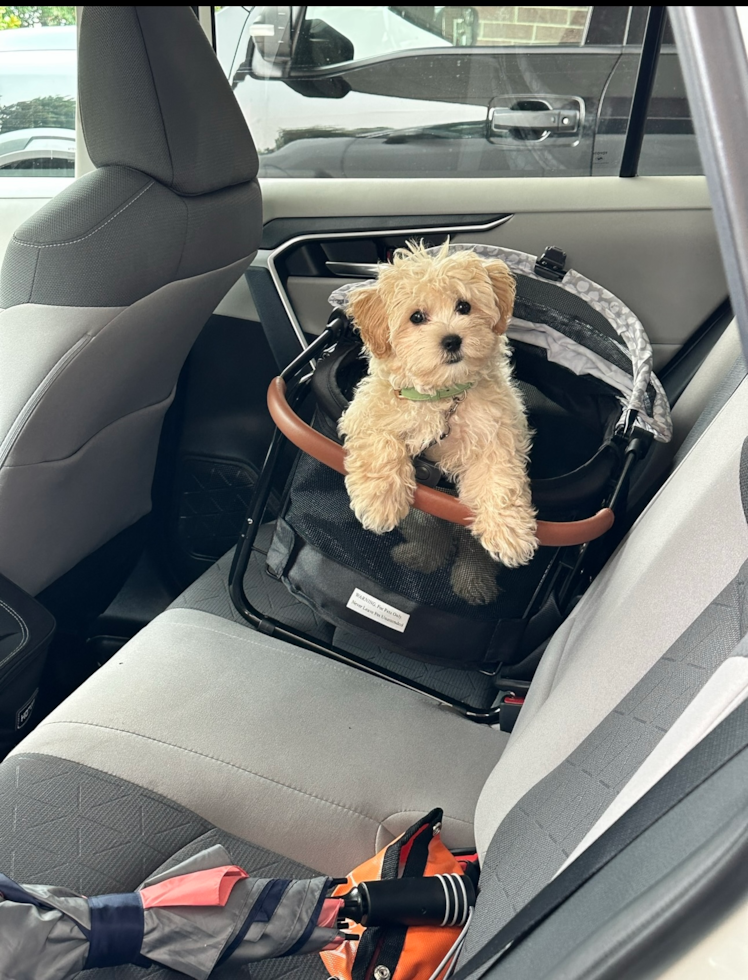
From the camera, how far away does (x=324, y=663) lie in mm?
1467

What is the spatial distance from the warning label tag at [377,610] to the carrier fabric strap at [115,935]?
0.63 meters

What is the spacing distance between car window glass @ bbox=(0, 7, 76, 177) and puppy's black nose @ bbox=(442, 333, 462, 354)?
975 millimetres

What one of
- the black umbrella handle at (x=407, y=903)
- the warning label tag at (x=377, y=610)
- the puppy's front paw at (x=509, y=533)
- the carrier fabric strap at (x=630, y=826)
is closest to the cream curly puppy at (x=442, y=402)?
the puppy's front paw at (x=509, y=533)

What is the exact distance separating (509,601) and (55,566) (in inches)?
31.3

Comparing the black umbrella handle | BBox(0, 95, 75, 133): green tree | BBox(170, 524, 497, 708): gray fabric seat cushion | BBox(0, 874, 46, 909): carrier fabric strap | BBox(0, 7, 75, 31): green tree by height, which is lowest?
BBox(170, 524, 497, 708): gray fabric seat cushion

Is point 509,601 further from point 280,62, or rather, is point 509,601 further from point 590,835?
point 280,62

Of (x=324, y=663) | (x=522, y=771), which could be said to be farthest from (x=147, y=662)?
(x=522, y=771)

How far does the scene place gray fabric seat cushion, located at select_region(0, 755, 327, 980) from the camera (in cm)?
106

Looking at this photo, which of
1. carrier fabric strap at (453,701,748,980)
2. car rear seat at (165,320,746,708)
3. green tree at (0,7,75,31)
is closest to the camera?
carrier fabric strap at (453,701,748,980)

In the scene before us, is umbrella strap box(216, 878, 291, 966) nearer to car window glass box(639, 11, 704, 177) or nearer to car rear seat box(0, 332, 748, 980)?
car rear seat box(0, 332, 748, 980)

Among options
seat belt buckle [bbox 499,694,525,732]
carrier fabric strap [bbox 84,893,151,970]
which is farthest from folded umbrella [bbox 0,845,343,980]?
seat belt buckle [bbox 499,694,525,732]

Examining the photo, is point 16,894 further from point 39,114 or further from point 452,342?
point 39,114

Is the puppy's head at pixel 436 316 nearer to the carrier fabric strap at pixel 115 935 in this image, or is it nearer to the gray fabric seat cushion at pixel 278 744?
the gray fabric seat cushion at pixel 278 744

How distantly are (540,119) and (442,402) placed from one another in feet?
3.31
